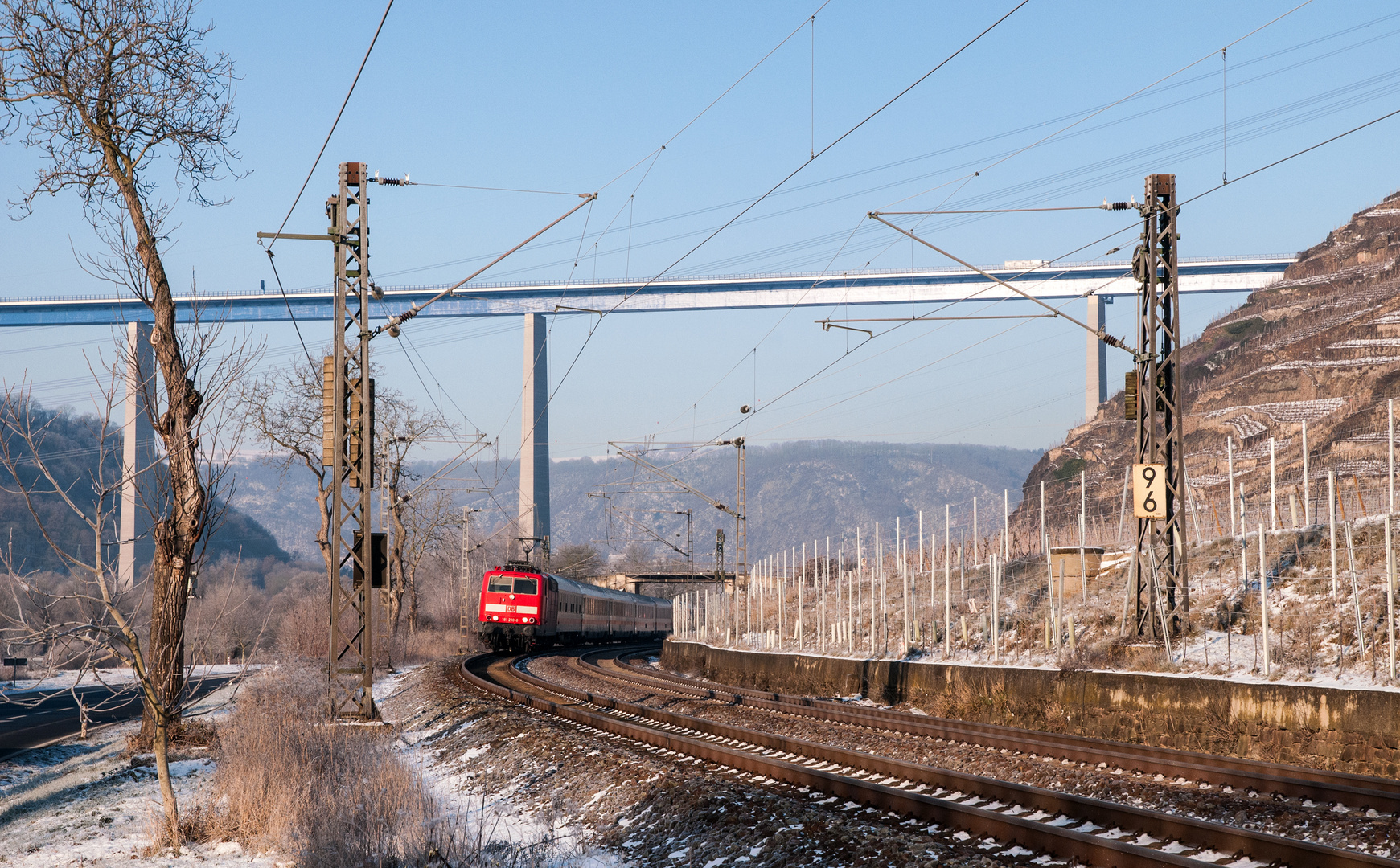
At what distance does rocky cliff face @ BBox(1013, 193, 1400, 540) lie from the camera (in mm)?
44812

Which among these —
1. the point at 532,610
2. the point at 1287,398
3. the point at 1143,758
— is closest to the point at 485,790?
the point at 1143,758

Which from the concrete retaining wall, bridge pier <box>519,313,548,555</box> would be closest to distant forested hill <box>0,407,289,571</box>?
bridge pier <box>519,313,548,555</box>

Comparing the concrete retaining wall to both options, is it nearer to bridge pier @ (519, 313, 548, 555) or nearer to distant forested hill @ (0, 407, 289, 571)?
bridge pier @ (519, 313, 548, 555)

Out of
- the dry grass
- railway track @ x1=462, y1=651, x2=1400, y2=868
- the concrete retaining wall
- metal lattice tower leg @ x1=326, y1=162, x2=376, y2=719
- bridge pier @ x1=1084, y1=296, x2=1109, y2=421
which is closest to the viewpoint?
railway track @ x1=462, y1=651, x2=1400, y2=868

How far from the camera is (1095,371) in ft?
267

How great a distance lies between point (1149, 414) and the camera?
59.0ft

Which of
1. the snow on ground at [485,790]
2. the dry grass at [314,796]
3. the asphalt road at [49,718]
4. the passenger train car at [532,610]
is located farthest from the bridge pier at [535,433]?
the dry grass at [314,796]

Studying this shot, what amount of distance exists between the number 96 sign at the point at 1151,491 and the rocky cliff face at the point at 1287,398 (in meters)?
16.1

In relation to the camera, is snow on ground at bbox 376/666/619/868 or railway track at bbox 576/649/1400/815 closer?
railway track at bbox 576/649/1400/815

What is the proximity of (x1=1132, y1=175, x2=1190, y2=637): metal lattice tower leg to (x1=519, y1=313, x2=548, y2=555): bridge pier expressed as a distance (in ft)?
212

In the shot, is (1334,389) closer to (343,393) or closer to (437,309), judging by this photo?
(343,393)

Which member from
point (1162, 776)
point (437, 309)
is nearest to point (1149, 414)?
point (1162, 776)

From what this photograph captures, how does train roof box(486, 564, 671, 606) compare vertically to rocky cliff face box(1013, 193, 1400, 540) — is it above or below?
below

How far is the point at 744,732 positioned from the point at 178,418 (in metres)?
8.52
